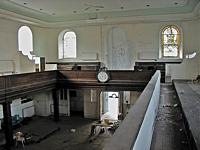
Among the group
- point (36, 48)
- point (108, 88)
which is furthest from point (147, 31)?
point (36, 48)

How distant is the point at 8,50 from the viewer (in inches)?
455

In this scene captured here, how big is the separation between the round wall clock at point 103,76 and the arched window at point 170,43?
3421mm

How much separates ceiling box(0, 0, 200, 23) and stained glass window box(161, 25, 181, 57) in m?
0.97

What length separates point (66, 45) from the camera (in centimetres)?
1488

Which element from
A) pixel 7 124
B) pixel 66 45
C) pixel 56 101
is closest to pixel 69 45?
pixel 66 45

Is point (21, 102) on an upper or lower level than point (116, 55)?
lower

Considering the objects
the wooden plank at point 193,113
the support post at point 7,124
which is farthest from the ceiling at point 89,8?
the wooden plank at point 193,113

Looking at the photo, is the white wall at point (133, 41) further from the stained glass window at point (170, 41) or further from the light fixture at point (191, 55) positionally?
the stained glass window at point (170, 41)

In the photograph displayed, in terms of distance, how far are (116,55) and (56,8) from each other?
433 cm

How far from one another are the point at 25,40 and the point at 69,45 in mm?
2768

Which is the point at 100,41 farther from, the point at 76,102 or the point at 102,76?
the point at 76,102

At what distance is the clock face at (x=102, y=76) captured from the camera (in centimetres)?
1177

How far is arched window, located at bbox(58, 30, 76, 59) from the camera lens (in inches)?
577

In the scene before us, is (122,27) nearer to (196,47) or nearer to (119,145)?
(196,47)
